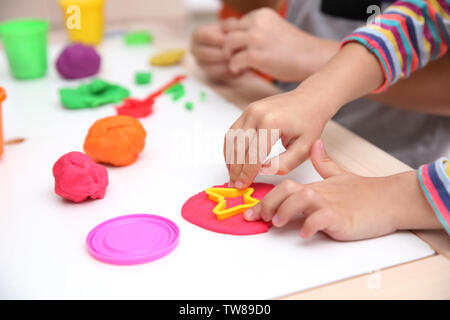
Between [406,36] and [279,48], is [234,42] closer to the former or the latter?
[279,48]

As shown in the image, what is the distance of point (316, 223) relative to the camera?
0.42m

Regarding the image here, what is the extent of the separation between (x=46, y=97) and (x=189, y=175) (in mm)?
374

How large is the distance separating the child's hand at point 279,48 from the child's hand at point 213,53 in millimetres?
59

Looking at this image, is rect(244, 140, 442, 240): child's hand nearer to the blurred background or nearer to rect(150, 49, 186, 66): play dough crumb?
rect(150, 49, 186, 66): play dough crumb

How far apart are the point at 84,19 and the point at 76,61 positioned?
0.21m

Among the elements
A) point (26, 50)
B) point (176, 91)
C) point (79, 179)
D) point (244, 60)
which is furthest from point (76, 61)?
point (79, 179)

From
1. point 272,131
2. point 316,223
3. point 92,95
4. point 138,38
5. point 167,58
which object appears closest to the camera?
point 316,223

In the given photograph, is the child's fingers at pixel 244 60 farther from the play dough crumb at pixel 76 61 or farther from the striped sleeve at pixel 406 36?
the play dough crumb at pixel 76 61

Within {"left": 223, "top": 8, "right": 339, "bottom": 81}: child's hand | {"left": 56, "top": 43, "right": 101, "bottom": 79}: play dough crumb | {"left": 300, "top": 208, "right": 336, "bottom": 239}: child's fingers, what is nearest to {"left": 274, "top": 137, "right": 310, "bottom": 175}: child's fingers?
{"left": 300, "top": 208, "right": 336, "bottom": 239}: child's fingers

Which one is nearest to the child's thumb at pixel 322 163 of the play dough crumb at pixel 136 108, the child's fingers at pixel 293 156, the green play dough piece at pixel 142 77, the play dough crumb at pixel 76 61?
the child's fingers at pixel 293 156

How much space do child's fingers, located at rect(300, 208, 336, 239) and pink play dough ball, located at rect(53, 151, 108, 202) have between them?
0.70 ft

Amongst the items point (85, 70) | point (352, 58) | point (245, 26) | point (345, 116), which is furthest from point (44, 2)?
point (352, 58)

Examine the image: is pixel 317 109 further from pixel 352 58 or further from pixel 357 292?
pixel 357 292

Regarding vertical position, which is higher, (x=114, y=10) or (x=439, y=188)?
(x=439, y=188)
